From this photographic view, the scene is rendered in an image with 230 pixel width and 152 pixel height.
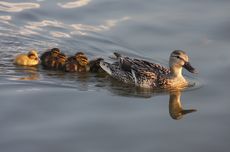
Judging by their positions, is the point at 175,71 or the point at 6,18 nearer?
the point at 175,71

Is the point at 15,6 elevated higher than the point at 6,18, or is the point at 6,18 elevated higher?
the point at 15,6

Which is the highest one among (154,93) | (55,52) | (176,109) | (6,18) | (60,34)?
(6,18)

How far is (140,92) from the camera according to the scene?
7.48m

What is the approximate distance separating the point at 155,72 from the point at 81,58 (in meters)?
0.92

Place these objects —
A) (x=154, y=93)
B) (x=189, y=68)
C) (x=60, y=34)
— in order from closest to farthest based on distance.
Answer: (x=154, y=93) < (x=189, y=68) < (x=60, y=34)

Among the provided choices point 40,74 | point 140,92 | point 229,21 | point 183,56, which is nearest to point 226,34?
point 229,21

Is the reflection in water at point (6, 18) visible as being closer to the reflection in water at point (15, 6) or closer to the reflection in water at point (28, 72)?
the reflection in water at point (15, 6)

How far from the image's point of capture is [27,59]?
26.5ft

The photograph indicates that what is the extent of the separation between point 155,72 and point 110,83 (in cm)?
53

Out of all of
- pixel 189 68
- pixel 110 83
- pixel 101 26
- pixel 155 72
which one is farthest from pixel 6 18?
pixel 189 68

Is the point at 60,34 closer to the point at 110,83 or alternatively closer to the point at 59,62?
the point at 59,62

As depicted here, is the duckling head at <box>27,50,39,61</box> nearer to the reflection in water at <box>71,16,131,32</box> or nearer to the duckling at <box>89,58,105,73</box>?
the duckling at <box>89,58,105,73</box>

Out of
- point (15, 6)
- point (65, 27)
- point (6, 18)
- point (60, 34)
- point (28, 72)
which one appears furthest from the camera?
point (15, 6)

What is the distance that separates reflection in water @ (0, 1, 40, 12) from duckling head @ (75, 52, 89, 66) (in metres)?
2.15
